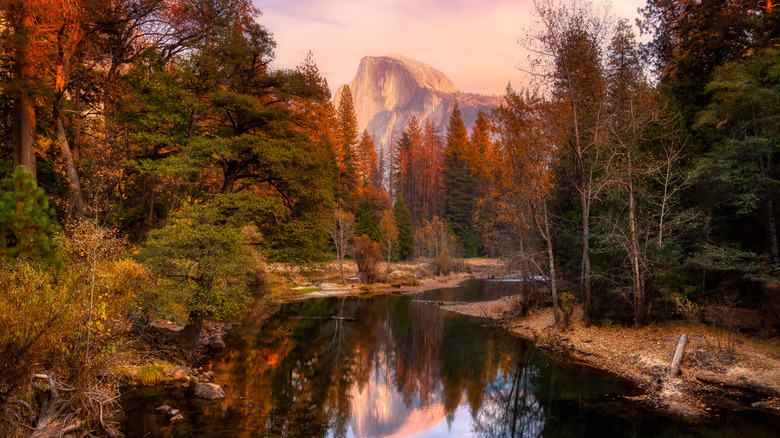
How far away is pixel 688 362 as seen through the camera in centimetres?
1334

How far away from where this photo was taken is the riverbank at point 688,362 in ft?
37.4

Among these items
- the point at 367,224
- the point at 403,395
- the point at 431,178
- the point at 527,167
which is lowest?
the point at 403,395

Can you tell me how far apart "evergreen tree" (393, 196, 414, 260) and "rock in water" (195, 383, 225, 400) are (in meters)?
40.9

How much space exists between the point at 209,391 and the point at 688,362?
Result: 49.2 feet

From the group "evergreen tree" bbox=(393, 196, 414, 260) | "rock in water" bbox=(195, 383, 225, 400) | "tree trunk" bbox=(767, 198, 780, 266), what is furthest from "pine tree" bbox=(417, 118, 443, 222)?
"rock in water" bbox=(195, 383, 225, 400)

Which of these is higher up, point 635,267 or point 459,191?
point 459,191

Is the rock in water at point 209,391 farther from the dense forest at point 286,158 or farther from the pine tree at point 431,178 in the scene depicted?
the pine tree at point 431,178

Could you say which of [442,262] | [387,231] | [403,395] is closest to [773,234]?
[403,395]

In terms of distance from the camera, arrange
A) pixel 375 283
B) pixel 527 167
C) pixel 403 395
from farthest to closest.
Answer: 1. pixel 375 283
2. pixel 527 167
3. pixel 403 395

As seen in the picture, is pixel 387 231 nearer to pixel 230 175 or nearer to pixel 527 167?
pixel 527 167

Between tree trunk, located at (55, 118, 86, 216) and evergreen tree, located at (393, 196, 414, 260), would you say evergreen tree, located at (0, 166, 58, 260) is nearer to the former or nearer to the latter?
tree trunk, located at (55, 118, 86, 216)

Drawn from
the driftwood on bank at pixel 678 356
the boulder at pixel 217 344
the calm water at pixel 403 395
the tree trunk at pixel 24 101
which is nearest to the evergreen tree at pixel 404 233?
the calm water at pixel 403 395

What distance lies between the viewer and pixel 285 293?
110 ft

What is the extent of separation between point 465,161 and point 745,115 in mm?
51030
